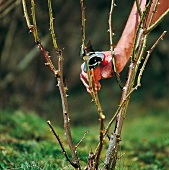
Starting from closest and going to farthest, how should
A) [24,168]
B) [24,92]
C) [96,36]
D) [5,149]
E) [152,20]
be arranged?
[152,20]
[24,168]
[5,149]
[24,92]
[96,36]

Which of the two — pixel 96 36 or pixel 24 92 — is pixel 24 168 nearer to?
pixel 24 92

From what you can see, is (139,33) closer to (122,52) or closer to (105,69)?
(122,52)

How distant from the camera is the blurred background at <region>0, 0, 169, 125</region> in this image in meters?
6.75

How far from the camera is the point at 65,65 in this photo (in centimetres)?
890

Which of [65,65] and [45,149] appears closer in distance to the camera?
[45,149]

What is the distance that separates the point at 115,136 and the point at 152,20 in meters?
0.66

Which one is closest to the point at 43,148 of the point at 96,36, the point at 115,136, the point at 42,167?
the point at 42,167

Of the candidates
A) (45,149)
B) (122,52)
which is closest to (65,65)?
(45,149)

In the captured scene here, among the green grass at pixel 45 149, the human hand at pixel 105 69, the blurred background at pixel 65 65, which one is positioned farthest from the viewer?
the blurred background at pixel 65 65

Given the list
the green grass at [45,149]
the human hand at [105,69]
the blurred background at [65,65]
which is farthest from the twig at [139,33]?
the blurred background at [65,65]

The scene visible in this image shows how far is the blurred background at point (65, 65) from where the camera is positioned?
6750mm

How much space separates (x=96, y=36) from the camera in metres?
9.22

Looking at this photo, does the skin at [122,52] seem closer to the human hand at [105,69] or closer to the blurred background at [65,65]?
the human hand at [105,69]

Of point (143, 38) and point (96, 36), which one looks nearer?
point (143, 38)
